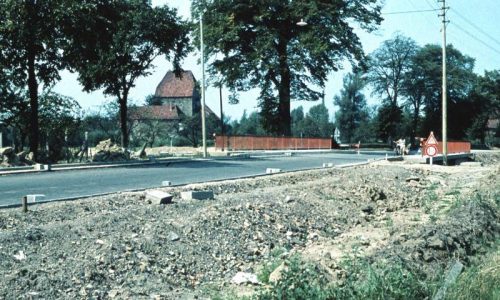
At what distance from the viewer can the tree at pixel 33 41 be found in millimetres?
21906

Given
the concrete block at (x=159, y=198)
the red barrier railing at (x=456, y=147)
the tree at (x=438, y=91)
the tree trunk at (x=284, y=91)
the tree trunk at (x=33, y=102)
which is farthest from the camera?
the tree at (x=438, y=91)

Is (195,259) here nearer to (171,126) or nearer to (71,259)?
(71,259)

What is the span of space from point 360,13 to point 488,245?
35.9 meters

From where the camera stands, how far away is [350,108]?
83.9 metres

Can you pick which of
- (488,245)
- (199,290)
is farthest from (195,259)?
(488,245)

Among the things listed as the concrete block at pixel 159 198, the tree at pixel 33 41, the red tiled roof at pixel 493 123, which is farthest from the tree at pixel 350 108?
the concrete block at pixel 159 198

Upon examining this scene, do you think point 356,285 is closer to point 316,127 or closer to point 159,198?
point 159,198

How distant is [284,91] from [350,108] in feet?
136

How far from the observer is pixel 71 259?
7.62 m

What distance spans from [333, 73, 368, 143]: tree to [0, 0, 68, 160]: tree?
6270cm

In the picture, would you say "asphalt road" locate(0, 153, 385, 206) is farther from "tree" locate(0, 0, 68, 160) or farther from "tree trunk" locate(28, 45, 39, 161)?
"tree" locate(0, 0, 68, 160)

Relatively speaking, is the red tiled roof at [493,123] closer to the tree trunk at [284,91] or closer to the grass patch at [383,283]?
the tree trunk at [284,91]

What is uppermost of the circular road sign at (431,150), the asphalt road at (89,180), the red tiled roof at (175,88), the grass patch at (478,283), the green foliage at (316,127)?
the red tiled roof at (175,88)

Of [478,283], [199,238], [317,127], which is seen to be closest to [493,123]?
[317,127]
